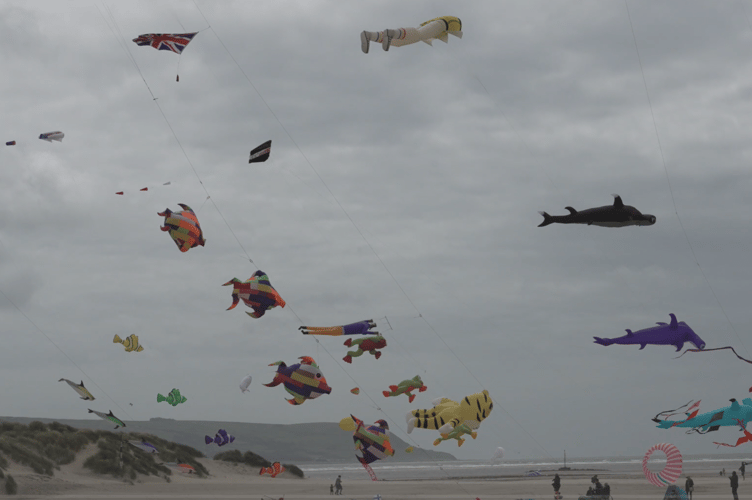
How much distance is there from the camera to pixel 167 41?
71.1 ft

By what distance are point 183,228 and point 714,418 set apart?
15.6m

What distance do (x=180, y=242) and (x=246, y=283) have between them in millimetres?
3320

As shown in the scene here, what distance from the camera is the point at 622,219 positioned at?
15.9 meters

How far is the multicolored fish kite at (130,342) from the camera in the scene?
29.3 m

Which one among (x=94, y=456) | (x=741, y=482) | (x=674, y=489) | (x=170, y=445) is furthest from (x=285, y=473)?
(x=674, y=489)

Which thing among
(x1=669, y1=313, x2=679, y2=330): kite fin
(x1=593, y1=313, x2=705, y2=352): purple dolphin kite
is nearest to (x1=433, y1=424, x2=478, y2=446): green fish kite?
(x1=593, y1=313, x2=705, y2=352): purple dolphin kite

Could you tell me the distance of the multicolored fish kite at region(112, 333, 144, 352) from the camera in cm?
2930

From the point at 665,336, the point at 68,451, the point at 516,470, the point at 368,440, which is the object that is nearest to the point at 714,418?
the point at 665,336

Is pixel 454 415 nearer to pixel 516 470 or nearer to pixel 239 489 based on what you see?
pixel 239 489

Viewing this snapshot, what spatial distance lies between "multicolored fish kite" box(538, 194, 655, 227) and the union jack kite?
478 inches

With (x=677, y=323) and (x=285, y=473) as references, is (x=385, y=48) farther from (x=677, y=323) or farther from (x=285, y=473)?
(x=285, y=473)

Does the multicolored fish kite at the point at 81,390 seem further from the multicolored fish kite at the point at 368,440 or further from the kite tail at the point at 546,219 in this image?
the kite tail at the point at 546,219

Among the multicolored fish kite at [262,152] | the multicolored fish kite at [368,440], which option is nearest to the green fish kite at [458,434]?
the multicolored fish kite at [368,440]

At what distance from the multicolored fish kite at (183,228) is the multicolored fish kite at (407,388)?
7938 millimetres
